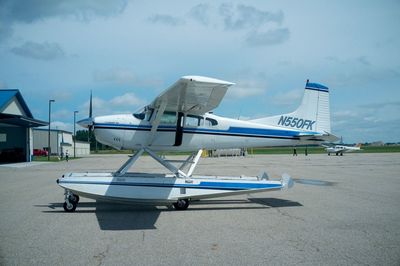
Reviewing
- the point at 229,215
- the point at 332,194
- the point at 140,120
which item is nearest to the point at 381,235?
the point at 229,215

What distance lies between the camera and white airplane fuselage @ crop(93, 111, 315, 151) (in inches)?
396

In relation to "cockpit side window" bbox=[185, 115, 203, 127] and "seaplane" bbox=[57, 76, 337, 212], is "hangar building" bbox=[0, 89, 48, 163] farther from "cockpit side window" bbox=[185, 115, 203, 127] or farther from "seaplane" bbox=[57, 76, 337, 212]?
"cockpit side window" bbox=[185, 115, 203, 127]

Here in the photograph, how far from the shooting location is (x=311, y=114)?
464 inches

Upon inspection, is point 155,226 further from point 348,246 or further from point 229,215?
point 348,246

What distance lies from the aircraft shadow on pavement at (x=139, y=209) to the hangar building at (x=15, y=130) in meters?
25.1

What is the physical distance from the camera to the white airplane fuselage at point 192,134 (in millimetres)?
10055

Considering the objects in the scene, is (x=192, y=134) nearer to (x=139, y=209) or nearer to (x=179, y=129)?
(x=179, y=129)

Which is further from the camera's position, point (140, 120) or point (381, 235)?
point (140, 120)

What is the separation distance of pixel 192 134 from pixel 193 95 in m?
1.90

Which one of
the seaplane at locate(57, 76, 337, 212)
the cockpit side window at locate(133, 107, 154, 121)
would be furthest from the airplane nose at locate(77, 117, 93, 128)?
the cockpit side window at locate(133, 107, 154, 121)

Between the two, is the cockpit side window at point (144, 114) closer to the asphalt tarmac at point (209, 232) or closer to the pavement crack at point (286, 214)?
the asphalt tarmac at point (209, 232)

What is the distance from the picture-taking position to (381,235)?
20.7 ft

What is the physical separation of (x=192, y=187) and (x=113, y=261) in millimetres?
4443

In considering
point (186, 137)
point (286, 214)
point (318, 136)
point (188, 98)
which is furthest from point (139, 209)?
point (318, 136)
